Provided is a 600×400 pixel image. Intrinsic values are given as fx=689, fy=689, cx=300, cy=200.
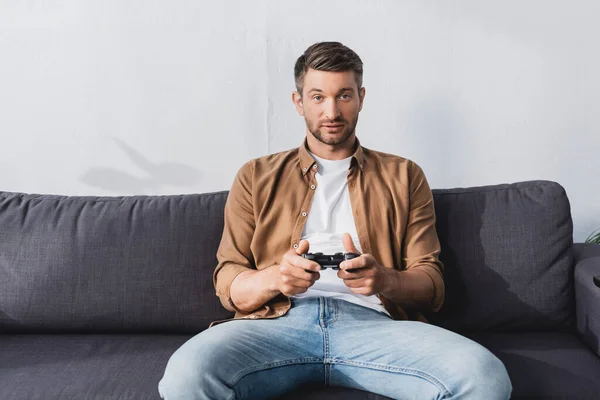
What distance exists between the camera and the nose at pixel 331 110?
1957mm

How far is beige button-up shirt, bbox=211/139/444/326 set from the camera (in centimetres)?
193

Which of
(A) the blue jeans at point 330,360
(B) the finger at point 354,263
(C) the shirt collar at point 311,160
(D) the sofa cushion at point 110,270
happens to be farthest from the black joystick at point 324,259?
(D) the sofa cushion at point 110,270

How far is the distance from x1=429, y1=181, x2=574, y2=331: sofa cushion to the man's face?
426mm

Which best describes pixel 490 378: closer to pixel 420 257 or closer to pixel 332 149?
pixel 420 257

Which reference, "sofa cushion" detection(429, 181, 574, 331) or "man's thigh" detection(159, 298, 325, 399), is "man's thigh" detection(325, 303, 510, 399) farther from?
"sofa cushion" detection(429, 181, 574, 331)

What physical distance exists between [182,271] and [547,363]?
1058 millimetres

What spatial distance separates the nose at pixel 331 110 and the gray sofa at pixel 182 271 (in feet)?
1.46

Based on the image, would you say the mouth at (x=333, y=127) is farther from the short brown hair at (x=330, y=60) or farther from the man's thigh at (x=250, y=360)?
the man's thigh at (x=250, y=360)

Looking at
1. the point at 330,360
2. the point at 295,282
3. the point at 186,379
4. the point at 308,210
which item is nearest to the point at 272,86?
the point at 308,210

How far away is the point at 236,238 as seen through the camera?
1.98 metres

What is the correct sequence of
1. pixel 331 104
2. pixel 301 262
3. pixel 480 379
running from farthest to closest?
pixel 331 104, pixel 301 262, pixel 480 379

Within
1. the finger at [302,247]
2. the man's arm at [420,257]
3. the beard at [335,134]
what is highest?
the beard at [335,134]

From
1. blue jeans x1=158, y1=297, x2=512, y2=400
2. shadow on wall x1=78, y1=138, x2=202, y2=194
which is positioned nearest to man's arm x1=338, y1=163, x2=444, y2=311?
blue jeans x1=158, y1=297, x2=512, y2=400

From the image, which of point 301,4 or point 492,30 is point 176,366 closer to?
point 301,4
